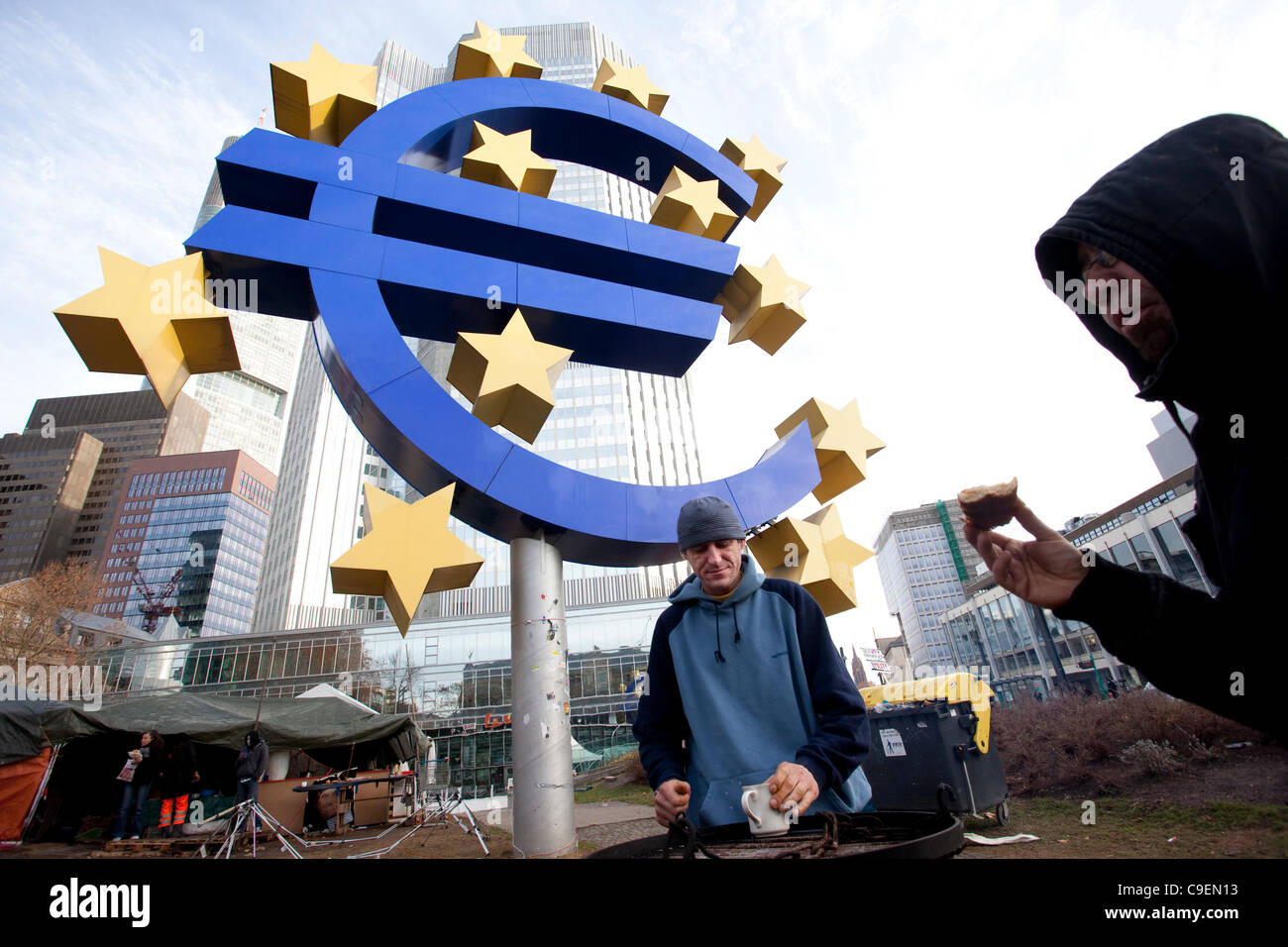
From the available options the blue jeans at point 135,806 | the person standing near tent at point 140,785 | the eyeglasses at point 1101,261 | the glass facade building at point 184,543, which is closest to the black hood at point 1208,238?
the eyeglasses at point 1101,261

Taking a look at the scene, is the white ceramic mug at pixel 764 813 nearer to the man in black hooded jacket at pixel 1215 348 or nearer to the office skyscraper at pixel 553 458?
the man in black hooded jacket at pixel 1215 348

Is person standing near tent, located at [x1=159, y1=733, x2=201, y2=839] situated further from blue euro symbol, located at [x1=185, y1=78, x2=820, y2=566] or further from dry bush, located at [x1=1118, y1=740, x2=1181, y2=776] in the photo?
dry bush, located at [x1=1118, y1=740, x2=1181, y2=776]

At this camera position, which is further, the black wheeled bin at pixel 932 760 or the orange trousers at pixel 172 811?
the orange trousers at pixel 172 811

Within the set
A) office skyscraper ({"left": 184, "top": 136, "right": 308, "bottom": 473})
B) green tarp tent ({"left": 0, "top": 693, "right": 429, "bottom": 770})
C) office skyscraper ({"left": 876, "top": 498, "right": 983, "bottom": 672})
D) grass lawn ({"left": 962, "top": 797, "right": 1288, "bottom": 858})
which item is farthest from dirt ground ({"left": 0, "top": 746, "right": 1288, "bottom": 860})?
office skyscraper ({"left": 184, "top": 136, "right": 308, "bottom": 473})

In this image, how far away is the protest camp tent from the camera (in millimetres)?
8734

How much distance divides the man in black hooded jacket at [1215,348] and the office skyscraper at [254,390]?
137606 mm

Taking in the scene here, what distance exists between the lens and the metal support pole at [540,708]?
4.39 metres

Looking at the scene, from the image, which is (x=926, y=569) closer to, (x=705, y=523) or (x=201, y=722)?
(x=201, y=722)

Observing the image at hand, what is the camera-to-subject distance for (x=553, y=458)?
55.3 m

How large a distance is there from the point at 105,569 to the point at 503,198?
12993cm

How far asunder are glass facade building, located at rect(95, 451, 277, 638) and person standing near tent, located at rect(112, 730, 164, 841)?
351 feet

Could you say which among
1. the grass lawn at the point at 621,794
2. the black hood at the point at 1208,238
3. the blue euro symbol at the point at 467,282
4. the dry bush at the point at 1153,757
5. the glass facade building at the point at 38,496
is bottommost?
the grass lawn at the point at 621,794
